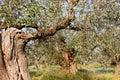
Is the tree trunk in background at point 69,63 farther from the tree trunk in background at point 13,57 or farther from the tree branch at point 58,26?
the tree trunk in background at point 13,57

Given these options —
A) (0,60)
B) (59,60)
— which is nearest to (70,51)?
(59,60)

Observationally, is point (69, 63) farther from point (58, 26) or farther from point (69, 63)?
point (58, 26)

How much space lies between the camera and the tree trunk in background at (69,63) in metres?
37.6

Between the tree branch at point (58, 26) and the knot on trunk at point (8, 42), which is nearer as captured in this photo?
the knot on trunk at point (8, 42)

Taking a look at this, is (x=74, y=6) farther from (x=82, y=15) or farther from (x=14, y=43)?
(x=14, y=43)

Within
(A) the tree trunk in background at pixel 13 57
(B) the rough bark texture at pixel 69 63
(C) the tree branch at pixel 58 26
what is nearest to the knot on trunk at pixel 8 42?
(A) the tree trunk in background at pixel 13 57

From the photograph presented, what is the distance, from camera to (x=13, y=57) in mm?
13484

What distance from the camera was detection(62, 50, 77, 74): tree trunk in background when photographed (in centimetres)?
3760

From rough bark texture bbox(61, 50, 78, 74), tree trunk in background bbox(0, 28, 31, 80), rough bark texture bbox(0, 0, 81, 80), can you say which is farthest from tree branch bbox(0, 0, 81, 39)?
rough bark texture bbox(61, 50, 78, 74)

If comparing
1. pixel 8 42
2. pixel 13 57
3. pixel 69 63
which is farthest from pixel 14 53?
pixel 69 63

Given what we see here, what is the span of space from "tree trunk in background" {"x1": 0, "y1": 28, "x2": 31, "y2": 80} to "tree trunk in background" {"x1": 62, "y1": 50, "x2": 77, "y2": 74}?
23.6 metres

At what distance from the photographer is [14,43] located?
1369 centimetres

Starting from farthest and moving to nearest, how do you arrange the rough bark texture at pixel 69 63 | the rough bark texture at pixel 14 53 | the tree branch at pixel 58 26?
the rough bark texture at pixel 69 63
the tree branch at pixel 58 26
the rough bark texture at pixel 14 53

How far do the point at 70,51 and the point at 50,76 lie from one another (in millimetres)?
10215
